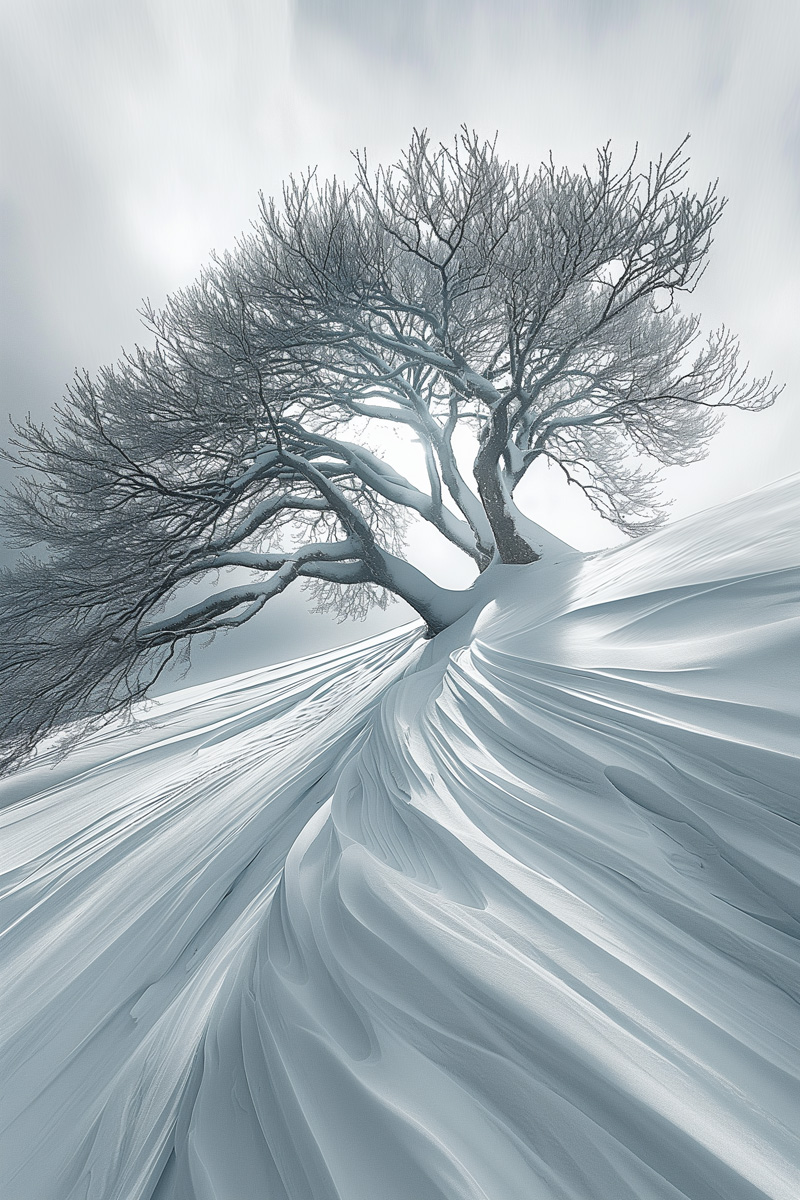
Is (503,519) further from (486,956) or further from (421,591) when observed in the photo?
(486,956)

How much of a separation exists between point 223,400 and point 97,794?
9.99ft

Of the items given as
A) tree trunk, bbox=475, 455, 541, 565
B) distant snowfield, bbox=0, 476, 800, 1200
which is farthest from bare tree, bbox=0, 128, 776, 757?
distant snowfield, bbox=0, 476, 800, 1200

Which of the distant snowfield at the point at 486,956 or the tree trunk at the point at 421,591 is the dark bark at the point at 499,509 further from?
the distant snowfield at the point at 486,956

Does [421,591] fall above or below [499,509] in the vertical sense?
below

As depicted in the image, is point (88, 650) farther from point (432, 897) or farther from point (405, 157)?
point (405, 157)

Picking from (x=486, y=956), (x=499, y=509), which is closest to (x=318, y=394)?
(x=499, y=509)

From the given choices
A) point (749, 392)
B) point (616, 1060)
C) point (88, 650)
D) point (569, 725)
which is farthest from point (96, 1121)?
point (749, 392)

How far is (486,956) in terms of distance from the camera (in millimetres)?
1009

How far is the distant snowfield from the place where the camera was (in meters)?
0.76

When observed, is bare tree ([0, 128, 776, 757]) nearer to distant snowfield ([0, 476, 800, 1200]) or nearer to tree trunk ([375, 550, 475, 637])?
tree trunk ([375, 550, 475, 637])

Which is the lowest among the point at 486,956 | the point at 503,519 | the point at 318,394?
the point at 486,956

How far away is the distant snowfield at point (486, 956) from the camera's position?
30.0 inches

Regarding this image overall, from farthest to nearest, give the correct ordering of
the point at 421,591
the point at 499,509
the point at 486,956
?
the point at 421,591 → the point at 499,509 → the point at 486,956

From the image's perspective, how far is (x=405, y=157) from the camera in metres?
3.73
